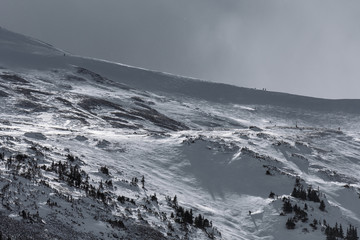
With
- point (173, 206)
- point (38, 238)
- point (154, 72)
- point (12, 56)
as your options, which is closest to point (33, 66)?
point (12, 56)

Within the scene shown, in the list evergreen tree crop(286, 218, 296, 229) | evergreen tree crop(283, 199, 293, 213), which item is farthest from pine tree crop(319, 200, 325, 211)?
evergreen tree crop(286, 218, 296, 229)

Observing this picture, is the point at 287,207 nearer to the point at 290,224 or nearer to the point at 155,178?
the point at 290,224

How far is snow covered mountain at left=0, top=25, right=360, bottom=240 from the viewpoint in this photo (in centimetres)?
1916

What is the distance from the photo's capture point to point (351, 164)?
5116 centimetres

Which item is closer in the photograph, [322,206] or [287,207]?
[287,207]

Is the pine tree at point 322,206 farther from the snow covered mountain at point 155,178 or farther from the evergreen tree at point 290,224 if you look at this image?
the evergreen tree at point 290,224

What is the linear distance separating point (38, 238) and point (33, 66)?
102 m

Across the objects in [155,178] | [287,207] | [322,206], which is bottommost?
[155,178]

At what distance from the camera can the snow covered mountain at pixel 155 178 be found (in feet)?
62.8

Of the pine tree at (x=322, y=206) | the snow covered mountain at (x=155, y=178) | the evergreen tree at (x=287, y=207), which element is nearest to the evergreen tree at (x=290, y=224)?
the snow covered mountain at (x=155, y=178)

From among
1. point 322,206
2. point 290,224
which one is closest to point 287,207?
point 290,224

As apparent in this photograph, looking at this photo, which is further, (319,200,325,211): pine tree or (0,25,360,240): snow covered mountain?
(319,200,325,211): pine tree

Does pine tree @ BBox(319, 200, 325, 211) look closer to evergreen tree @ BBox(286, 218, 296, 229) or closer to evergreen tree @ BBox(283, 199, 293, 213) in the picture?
evergreen tree @ BBox(283, 199, 293, 213)

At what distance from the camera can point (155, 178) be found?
31.6 m
